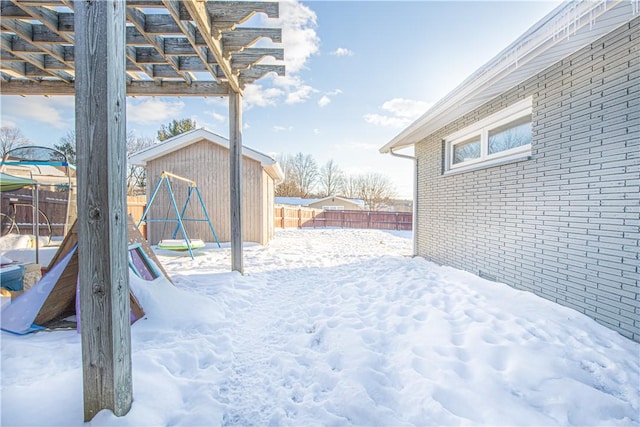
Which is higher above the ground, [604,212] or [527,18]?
[527,18]

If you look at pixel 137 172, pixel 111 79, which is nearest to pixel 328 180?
pixel 137 172

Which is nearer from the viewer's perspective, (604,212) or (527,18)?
(604,212)

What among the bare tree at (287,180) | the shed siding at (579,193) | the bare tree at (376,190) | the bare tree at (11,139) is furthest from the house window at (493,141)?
the bare tree at (287,180)

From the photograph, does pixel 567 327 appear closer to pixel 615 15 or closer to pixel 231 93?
pixel 615 15

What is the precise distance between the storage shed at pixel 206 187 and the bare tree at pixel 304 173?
24274 millimetres

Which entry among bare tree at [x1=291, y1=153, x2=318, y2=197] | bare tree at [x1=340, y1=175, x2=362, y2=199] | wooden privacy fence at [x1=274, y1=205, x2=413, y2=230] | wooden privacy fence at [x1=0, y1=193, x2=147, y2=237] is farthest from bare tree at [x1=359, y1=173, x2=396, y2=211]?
wooden privacy fence at [x1=0, y1=193, x2=147, y2=237]

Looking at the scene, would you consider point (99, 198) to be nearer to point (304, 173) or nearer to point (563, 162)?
point (563, 162)

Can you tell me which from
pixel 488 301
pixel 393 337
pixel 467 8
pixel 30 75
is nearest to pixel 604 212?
pixel 488 301

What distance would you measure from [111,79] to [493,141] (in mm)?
4774

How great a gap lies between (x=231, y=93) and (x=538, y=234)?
4.50 meters

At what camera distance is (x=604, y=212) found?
8.18ft

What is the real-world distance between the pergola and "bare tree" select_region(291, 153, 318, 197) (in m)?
28.7

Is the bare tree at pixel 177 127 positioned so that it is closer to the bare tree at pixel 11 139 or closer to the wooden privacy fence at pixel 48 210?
the wooden privacy fence at pixel 48 210

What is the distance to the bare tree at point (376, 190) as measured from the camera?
31.8 meters
